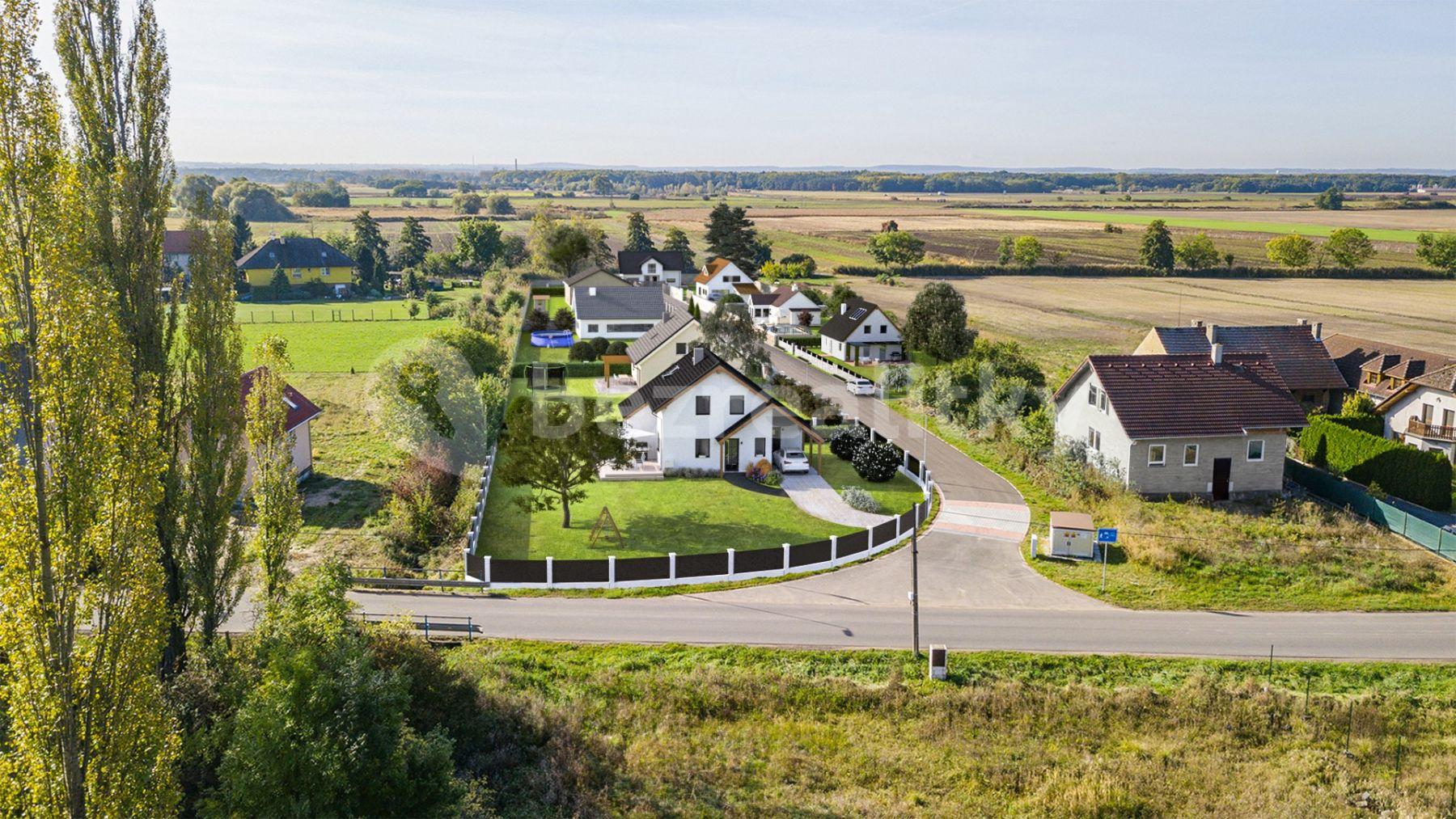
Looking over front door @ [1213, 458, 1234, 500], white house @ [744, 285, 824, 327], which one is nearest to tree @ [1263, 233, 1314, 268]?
white house @ [744, 285, 824, 327]

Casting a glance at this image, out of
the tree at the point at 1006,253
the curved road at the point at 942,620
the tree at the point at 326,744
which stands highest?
the tree at the point at 1006,253

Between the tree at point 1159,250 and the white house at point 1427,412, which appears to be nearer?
the white house at point 1427,412

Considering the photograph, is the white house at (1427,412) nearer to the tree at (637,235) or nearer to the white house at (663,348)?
the white house at (663,348)

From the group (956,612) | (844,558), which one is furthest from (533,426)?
(956,612)

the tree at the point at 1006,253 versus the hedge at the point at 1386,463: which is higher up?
the tree at the point at 1006,253

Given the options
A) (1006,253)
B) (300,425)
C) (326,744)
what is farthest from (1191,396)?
(1006,253)

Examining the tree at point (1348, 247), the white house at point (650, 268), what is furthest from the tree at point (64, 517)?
the tree at point (1348, 247)
